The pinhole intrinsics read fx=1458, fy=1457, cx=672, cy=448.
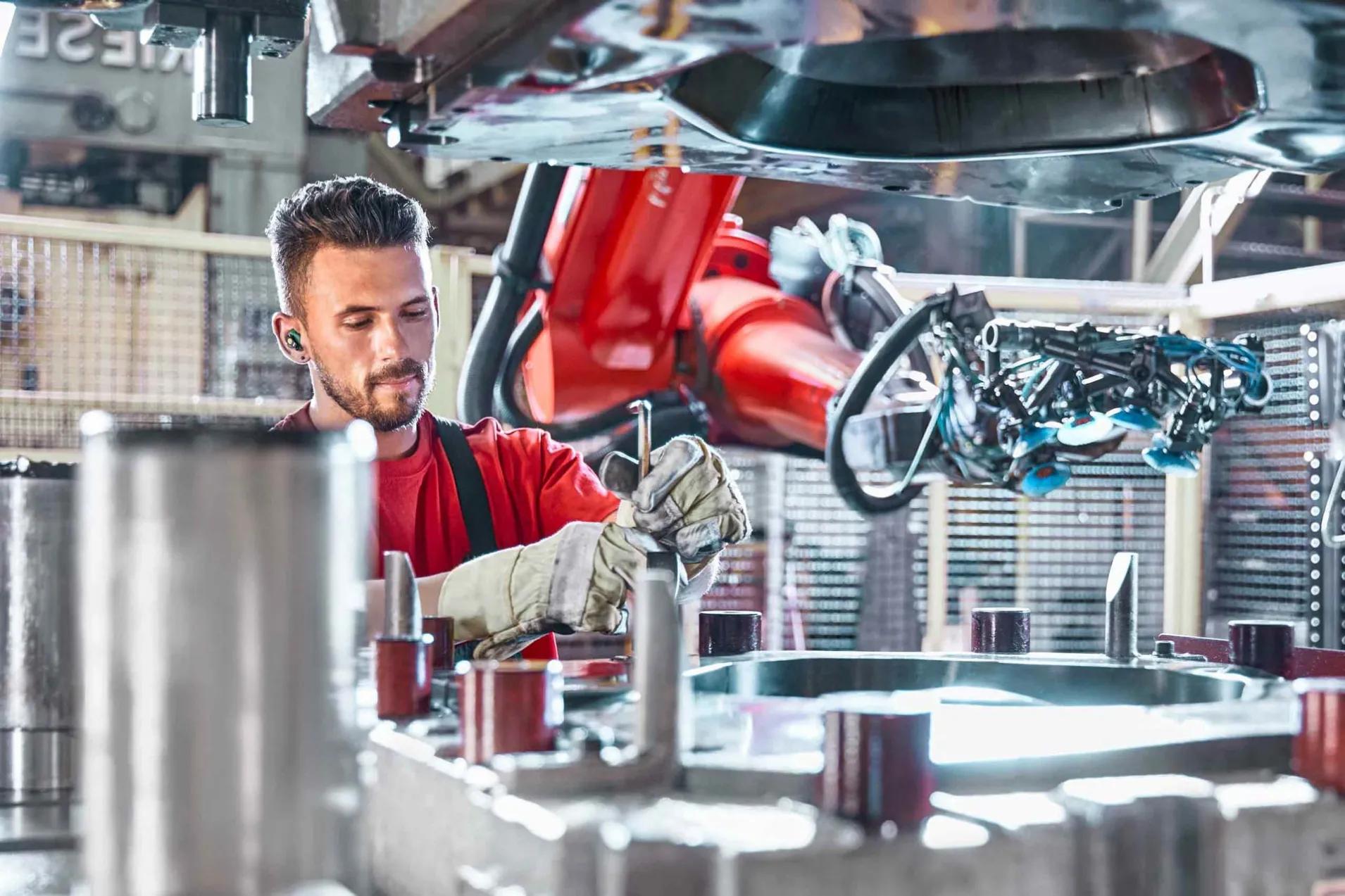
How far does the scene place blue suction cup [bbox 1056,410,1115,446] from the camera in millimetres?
1807

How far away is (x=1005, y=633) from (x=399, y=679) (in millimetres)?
714

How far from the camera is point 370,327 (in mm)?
2047

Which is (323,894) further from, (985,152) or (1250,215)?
(1250,215)

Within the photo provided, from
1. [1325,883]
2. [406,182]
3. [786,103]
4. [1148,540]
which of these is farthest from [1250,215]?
[1325,883]

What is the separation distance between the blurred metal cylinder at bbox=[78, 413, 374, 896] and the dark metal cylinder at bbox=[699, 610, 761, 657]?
2.70 ft

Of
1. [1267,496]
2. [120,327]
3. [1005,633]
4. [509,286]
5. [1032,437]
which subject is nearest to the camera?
[1005,633]

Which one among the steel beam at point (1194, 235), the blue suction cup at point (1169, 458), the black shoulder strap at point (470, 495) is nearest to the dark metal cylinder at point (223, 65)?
the black shoulder strap at point (470, 495)

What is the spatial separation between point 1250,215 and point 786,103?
570cm

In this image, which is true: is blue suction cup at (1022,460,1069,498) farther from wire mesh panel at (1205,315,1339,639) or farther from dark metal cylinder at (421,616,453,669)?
wire mesh panel at (1205,315,1339,639)

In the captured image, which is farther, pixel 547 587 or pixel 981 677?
pixel 547 587

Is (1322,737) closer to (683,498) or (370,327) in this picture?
(683,498)

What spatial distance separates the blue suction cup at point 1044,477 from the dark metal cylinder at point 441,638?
3.34 ft

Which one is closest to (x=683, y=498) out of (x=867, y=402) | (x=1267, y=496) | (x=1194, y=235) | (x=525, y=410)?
(x=867, y=402)

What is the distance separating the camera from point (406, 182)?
23.1ft
